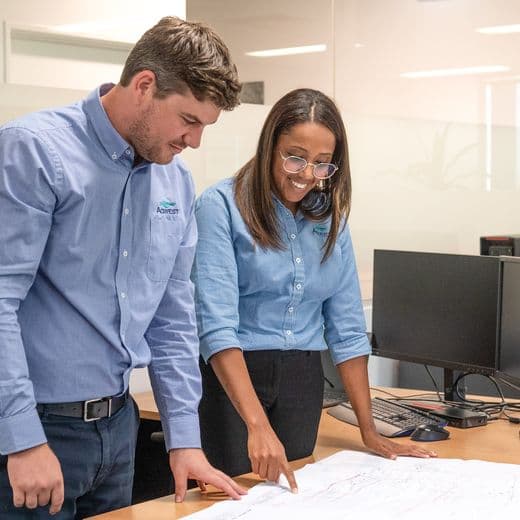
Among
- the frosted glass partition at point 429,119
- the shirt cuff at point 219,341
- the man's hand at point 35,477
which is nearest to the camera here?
the man's hand at point 35,477

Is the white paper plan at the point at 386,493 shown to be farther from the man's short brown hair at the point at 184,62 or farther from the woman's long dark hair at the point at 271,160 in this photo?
the man's short brown hair at the point at 184,62

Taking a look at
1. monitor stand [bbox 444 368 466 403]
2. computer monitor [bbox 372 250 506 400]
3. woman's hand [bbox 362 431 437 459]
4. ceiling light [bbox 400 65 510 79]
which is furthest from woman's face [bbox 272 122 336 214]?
ceiling light [bbox 400 65 510 79]

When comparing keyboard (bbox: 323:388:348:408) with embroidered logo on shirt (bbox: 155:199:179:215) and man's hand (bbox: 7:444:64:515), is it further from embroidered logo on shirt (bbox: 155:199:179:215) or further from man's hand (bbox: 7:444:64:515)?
man's hand (bbox: 7:444:64:515)

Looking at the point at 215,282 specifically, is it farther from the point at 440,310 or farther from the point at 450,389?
the point at 450,389

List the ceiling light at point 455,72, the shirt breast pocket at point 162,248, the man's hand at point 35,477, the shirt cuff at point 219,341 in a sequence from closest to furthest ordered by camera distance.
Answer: the man's hand at point 35,477
the shirt breast pocket at point 162,248
the shirt cuff at point 219,341
the ceiling light at point 455,72

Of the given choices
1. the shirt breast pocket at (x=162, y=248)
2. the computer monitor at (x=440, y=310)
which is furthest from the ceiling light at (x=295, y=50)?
the shirt breast pocket at (x=162, y=248)

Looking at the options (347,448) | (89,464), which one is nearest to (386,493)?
(347,448)

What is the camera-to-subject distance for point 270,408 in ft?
7.18

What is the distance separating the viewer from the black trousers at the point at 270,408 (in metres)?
2.13

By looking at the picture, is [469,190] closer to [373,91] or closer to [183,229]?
[373,91]

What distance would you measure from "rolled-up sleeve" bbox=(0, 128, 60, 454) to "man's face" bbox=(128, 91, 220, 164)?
7.4 inches

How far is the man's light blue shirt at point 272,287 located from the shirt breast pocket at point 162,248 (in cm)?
23

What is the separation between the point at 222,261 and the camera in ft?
6.85

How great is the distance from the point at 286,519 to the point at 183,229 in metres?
0.59
